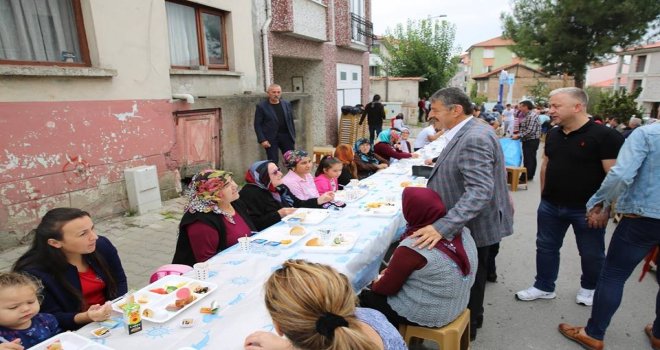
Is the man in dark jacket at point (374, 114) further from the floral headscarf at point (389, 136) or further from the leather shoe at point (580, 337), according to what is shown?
the leather shoe at point (580, 337)

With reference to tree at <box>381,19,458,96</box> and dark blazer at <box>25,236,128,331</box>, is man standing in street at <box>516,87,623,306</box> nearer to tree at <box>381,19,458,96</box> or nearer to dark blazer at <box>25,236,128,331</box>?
dark blazer at <box>25,236,128,331</box>

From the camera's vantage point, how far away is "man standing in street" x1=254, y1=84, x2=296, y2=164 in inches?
266

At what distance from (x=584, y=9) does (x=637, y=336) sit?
67.4 ft

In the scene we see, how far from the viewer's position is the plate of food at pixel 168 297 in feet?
5.95

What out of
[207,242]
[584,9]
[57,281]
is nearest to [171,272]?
[207,242]

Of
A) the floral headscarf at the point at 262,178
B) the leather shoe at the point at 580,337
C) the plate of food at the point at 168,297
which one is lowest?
the leather shoe at the point at 580,337

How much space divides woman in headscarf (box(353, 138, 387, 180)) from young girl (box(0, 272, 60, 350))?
185 inches

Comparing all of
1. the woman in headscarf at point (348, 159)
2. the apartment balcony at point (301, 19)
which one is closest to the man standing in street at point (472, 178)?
the woman in headscarf at point (348, 159)

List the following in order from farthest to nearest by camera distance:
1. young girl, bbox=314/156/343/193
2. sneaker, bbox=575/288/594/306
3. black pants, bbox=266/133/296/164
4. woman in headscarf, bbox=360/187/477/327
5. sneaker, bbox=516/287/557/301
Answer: black pants, bbox=266/133/296/164, young girl, bbox=314/156/343/193, sneaker, bbox=516/287/557/301, sneaker, bbox=575/288/594/306, woman in headscarf, bbox=360/187/477/327

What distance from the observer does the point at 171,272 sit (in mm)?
2404

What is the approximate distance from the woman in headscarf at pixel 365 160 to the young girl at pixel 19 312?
185 inches

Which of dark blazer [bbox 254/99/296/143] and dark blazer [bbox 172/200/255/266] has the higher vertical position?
dark blazer [bbox 254/99/296/143]

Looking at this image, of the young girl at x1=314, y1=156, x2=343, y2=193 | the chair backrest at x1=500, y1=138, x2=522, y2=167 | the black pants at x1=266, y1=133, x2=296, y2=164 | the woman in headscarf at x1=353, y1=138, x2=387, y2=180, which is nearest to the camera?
the young girl at x1=314, y1=156, x2=343, y2=193

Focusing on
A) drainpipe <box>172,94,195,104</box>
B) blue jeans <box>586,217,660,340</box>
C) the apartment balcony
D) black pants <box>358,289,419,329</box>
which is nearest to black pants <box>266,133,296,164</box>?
drainpipe <box>172,94,195,104</box>
